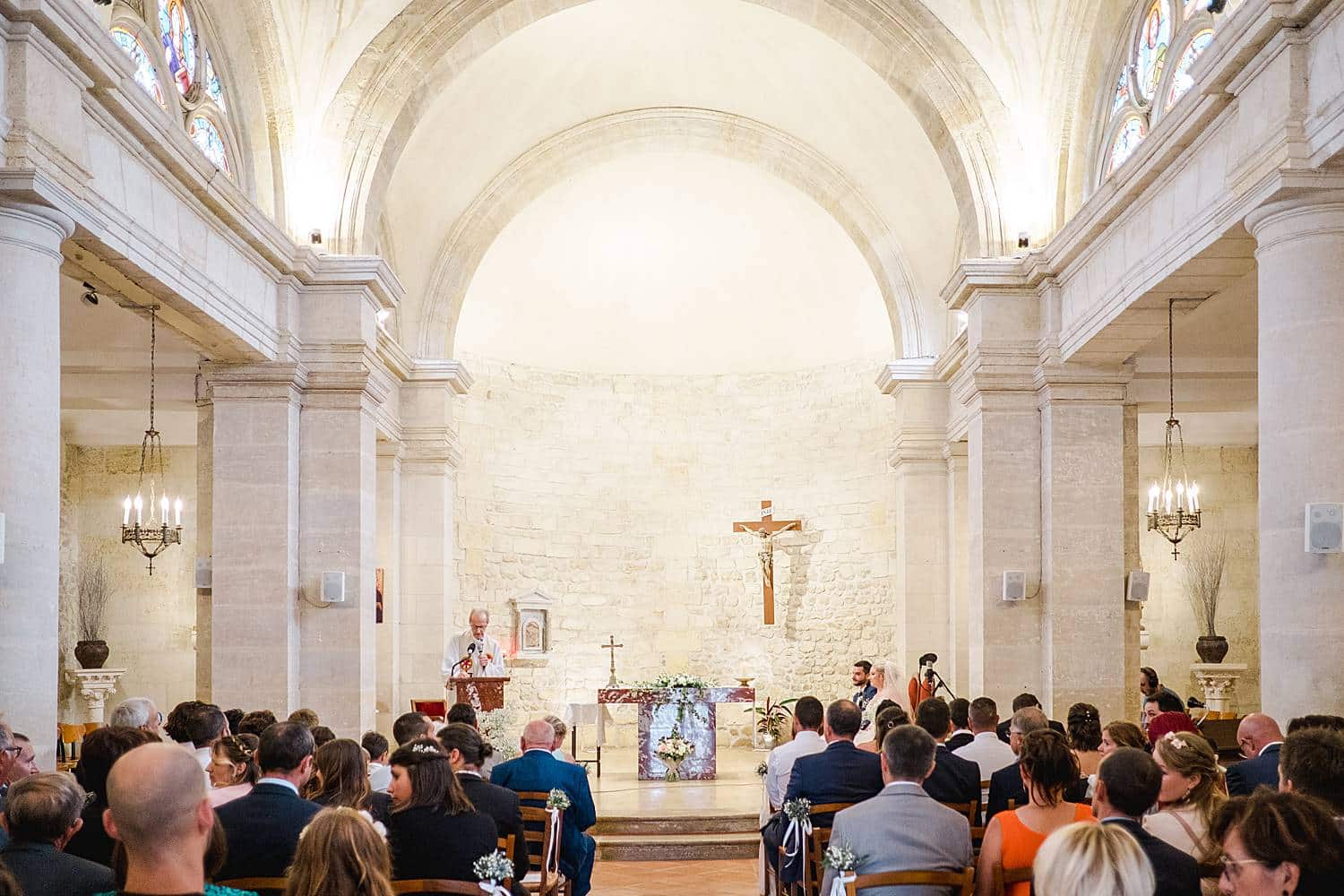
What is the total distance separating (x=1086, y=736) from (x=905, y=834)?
7.63ft

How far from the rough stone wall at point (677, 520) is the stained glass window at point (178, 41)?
8.47 meters

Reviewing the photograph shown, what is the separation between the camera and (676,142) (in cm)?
1733

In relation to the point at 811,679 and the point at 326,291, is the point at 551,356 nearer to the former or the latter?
the point at 811,679

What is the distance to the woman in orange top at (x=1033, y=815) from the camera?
461cm

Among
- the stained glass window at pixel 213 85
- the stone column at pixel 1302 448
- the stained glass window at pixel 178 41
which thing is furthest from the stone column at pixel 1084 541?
the stained glass window at pixel 178 41

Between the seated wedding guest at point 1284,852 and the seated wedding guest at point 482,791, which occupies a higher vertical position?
the seated wedding guest at point 1284,852

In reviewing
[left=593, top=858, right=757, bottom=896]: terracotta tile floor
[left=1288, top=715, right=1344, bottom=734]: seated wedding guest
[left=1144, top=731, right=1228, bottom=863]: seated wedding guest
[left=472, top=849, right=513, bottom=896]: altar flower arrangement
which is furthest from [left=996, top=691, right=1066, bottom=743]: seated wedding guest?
[left=472, top=849, right=513, bottom=896]: altar flower arrangement

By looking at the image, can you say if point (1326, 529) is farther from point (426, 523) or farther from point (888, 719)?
point (426, 523)

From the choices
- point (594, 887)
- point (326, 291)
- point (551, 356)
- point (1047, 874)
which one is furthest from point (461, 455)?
point (1047, 874)

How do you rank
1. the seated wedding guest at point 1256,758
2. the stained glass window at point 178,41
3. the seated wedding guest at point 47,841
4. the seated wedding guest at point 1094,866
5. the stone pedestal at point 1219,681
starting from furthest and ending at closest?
the stone pedestal at point 1219,681
the stained glass window at point 178,41
the seated wedding guest at point 1256,758
the seated wedding guest at point 47,841
the seated wedding guest at point 1094,866

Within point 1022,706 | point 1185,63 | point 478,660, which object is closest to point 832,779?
point 1022,706

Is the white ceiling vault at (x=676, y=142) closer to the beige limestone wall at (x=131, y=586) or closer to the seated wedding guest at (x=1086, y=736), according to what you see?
the beige limestone wall at (x=131, y=586)

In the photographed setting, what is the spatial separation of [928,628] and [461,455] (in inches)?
262

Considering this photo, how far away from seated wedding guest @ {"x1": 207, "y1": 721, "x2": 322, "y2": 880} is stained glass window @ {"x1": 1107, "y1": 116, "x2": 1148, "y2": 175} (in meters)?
8.28
